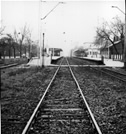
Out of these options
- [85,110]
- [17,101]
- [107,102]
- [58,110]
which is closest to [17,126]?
[58,110]

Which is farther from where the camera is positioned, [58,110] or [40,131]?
[58,110]

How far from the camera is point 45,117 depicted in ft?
16.1

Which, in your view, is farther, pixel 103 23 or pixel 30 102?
pixel 103 23

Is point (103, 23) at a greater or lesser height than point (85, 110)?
greater

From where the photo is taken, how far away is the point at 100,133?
145 inches

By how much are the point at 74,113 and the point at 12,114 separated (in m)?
1.75

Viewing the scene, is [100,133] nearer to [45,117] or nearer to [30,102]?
[45,117]

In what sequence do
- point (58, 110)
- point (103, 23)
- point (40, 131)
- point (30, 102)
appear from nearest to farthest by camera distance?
point (40, 131), point (58, 110), point (30, 102), point (103, 23)

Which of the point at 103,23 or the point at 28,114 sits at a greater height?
the point at 103,23

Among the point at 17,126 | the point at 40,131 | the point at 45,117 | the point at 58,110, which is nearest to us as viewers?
the point at 40,131

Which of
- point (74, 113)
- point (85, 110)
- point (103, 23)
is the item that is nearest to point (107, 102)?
point (85, 110)

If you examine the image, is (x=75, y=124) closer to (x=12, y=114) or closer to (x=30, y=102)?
(x=12, y=114)

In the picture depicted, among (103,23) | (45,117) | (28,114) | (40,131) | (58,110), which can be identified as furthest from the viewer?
(103,23)

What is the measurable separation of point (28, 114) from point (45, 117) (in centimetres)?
63
